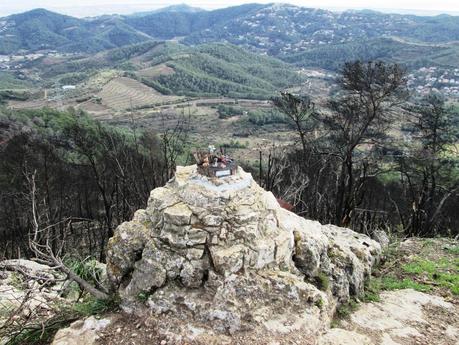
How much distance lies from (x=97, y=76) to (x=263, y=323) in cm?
13174

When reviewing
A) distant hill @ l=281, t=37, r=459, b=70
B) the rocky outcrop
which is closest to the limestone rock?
the rocky outcrop

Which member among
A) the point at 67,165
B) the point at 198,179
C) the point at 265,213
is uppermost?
the point at 198,179

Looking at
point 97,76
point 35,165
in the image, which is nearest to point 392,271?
point 35,165

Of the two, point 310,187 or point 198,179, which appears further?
point 310,187

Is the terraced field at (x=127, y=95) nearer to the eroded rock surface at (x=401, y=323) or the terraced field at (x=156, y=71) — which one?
the terraced field at (x=156, y=71)

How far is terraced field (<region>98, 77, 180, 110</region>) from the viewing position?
10444cm

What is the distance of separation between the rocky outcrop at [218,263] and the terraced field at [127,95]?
315ft

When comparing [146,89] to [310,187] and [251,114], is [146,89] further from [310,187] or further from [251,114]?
[310,187]

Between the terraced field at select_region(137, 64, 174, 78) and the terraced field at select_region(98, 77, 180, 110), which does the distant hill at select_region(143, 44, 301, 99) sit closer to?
the terraced field at select_region(137, 64, 174, 78)

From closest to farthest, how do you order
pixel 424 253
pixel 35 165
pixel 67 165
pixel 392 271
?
1. pixel 392 271
2. pixel 424 253
3. pixel 35 165
4. pixel 67 165

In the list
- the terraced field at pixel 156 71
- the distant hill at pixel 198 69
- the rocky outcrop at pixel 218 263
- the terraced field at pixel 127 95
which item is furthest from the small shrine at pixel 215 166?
the terraced field at pixel 156 71

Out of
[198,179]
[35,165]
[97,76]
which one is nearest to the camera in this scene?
[198,179]

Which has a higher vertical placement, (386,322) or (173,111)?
(386,322)

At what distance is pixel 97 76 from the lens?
128875mm
